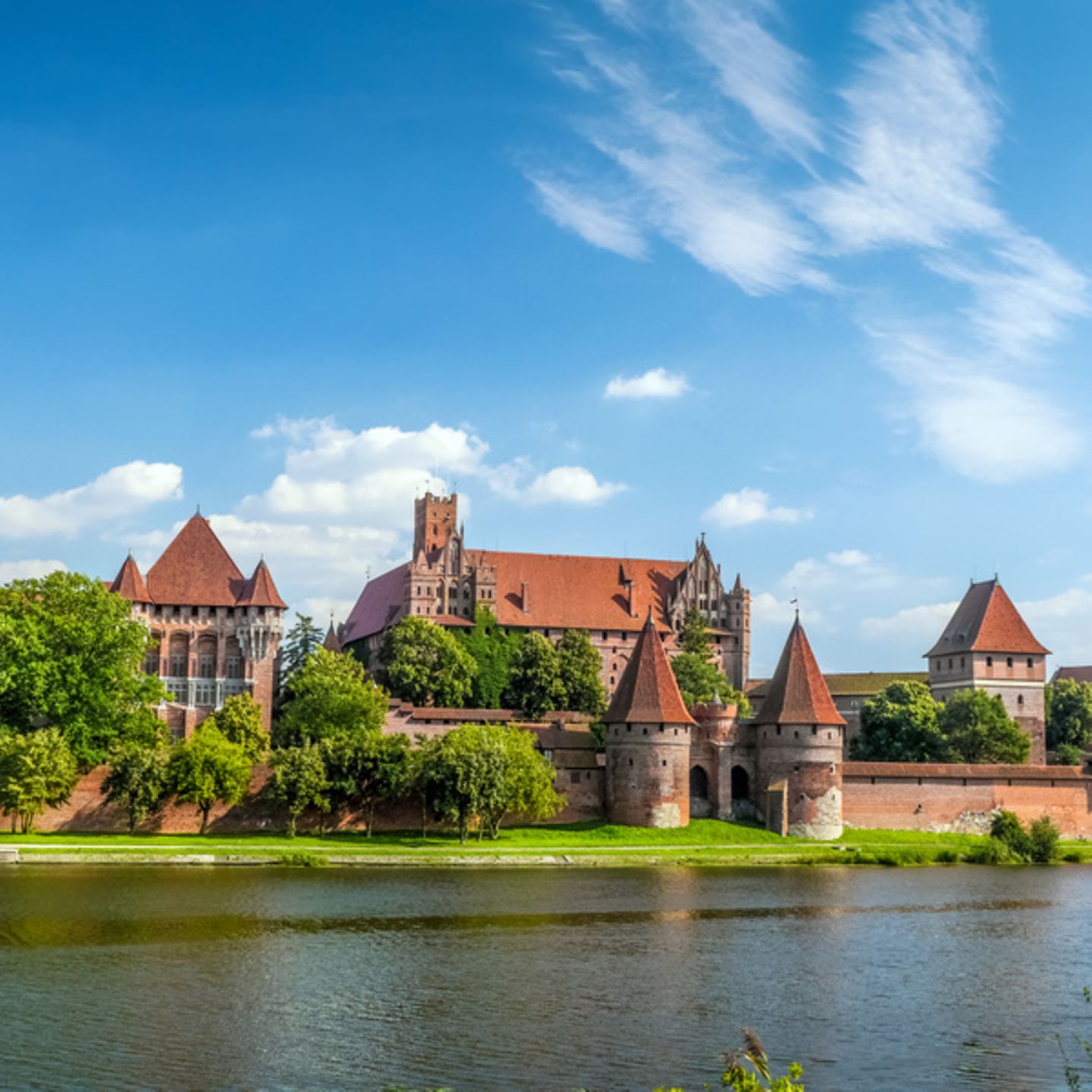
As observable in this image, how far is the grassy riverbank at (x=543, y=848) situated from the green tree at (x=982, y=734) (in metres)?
6.88

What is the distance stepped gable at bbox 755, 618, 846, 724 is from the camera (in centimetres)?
5878

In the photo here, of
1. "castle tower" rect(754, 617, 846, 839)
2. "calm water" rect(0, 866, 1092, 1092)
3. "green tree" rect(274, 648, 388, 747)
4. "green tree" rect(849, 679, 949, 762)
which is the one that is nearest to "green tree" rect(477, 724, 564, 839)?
"green tree" rect(274, 648, 388, 747)

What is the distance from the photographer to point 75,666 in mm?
53375

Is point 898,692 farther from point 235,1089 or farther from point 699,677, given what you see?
point 235,1089

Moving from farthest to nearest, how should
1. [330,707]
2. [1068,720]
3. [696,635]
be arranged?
[696,635] < [1068,720] < [330,707]

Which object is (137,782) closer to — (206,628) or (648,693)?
(648,693)

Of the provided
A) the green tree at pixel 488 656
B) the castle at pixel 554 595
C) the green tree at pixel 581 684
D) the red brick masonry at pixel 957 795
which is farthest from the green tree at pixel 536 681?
the red brick masonry at pixel 957 795

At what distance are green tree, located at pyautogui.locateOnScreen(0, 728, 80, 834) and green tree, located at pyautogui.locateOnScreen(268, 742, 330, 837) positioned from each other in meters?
6.86

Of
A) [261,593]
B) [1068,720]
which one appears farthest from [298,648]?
[1068,720]

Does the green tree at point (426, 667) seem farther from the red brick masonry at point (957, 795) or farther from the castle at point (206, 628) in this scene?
the red brick masonry at point (957, 795)

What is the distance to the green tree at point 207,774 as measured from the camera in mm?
50688

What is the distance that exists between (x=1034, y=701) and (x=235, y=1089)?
68558mm

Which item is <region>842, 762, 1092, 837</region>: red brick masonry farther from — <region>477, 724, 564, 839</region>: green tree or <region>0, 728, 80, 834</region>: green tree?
<region>0, 728, 80, 834</region>: green tree

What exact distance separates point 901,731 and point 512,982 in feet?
150
